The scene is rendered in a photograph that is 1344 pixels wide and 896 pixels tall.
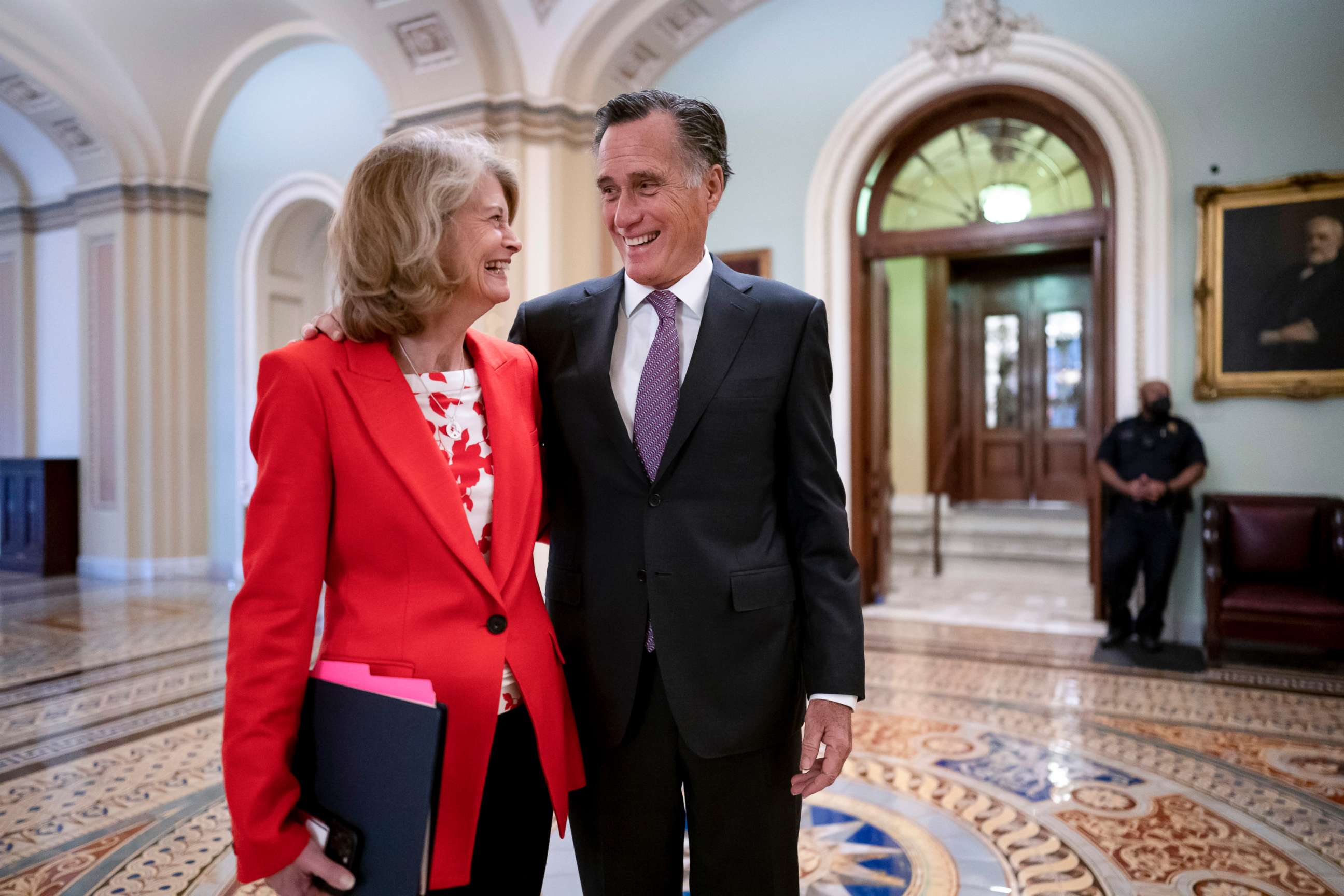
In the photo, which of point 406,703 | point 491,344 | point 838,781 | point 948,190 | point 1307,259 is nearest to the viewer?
point 406,703

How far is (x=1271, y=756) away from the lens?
359cm

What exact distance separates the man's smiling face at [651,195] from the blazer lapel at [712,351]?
88 millimetres

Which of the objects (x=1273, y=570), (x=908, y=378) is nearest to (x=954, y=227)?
(x=1273, y=570)

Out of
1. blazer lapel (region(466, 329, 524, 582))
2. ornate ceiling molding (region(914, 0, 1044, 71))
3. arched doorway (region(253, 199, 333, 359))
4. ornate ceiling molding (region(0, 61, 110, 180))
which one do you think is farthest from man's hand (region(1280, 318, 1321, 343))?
ornate ceiling molding (region(0, 61, 110, 180))

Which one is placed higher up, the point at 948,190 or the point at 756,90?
the point at 756,90

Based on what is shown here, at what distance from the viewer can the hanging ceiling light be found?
612 centimetres

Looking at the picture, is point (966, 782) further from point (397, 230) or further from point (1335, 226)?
point (1335, 226)

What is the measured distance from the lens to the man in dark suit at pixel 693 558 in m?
1.40

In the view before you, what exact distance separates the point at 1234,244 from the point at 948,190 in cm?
181

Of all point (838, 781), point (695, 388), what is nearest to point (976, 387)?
point (838, 781)

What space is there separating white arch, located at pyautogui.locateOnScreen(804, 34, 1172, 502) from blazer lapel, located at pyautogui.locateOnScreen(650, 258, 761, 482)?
485 centimetres

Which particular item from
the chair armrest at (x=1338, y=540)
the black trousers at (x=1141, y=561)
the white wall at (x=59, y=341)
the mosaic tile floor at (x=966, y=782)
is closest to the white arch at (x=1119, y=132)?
the black trousers at (x=1141, y=561)

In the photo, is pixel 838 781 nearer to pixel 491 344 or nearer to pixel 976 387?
pixel 491 344

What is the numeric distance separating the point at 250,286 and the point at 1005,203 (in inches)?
260
